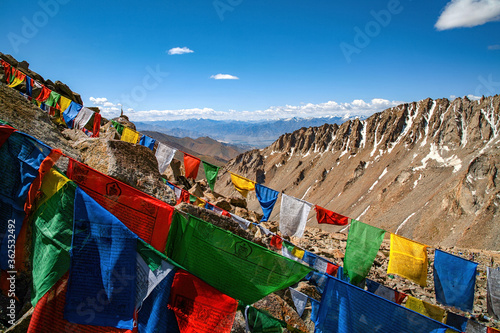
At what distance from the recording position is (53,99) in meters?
18.3

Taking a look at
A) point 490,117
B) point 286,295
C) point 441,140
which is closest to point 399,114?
point 441,140

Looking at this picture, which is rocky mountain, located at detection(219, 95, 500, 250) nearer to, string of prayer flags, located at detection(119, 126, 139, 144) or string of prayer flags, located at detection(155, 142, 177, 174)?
string of prayer flags, located at detection(155, 142, 177, 174)

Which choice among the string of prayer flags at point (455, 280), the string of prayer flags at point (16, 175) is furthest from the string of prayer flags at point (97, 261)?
the string of prayer flags at point (455, 280)

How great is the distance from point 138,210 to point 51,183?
1544mm

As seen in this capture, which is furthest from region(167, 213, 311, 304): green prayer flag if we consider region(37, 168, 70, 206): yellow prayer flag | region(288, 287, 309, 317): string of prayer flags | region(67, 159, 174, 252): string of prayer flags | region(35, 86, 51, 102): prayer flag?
region(35, 86, 51, 102): prayer flag

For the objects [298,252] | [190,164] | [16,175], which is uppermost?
[190,164]

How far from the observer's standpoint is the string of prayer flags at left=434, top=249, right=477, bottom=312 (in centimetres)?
970

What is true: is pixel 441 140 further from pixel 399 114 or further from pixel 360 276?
pixel 360 276

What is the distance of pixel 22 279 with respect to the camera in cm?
540

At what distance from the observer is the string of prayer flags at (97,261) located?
443cm

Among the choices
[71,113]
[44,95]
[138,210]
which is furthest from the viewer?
[44,95]

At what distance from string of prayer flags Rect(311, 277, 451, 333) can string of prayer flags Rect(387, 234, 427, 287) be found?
6303 mm

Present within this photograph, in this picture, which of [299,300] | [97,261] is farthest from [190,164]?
[97,261]

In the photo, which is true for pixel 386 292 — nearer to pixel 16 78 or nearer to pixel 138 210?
pixel 138 210
